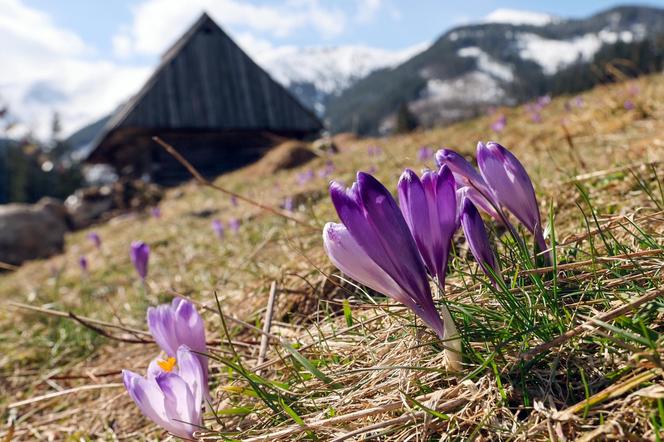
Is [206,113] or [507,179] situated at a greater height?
[206,113]

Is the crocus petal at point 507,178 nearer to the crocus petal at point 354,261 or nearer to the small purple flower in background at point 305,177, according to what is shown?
the crocus petal at point 354,261

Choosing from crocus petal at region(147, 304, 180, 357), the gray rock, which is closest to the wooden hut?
the gray rock

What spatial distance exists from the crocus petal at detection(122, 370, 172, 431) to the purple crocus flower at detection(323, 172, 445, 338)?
57 centimetres

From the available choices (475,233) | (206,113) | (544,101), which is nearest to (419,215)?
(475,233)

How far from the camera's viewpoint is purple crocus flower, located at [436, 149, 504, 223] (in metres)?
1.22

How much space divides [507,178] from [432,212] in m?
0.29

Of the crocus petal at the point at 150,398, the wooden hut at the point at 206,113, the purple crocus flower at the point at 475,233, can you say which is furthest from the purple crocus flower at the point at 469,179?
the wooden hut at the point at 206,113

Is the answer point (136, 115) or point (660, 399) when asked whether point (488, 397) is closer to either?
point (660, 399)

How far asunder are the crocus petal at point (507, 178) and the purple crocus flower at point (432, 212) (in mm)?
215

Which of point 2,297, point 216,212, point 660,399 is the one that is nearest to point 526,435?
point 660,399

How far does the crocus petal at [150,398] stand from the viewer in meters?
1.23

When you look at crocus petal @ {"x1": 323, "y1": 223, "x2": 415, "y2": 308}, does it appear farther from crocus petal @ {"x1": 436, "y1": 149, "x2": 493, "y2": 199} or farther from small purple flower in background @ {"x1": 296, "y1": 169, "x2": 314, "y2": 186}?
small purple flower in background @ {"x1": 296, "y1": 169, "x2": 314, "y2": 186}

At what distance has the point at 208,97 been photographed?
1936 cm

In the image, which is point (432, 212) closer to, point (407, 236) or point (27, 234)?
point (407, 236)
